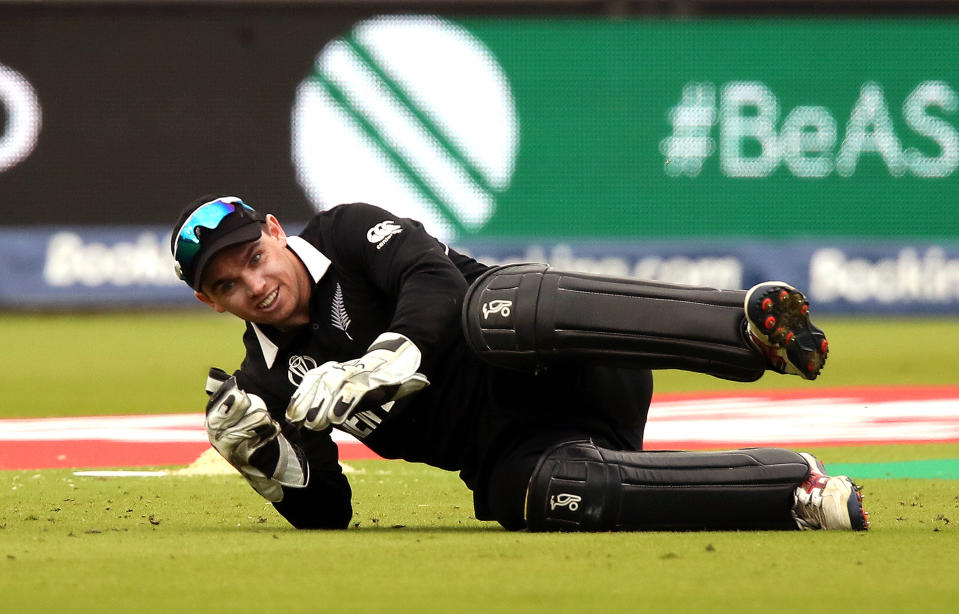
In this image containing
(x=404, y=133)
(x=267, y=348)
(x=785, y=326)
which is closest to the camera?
(x=785, y=326)

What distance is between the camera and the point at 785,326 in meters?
3.54

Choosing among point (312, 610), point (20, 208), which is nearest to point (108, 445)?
point (312, 610)

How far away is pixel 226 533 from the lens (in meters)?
3.88

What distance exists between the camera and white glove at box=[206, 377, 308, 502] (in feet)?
12.3

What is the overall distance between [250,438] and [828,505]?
1.51 meters

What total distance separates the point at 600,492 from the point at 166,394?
6.28 m

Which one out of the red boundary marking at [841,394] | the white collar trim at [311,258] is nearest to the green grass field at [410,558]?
the white collar trim at [311,258]

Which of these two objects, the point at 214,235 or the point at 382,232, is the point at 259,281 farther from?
the point at 382,232

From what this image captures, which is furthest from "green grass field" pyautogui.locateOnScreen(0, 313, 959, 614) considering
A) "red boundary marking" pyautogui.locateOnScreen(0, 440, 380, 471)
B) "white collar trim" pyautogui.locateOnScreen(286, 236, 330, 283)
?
"white collar trim" pyautogui.locateOnScreen(286, 236, 330, 283)

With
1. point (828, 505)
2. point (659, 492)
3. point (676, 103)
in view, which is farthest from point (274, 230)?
point (676, 103)

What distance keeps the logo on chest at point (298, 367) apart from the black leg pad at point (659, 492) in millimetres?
712

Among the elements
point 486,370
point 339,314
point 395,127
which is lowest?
point 486,370

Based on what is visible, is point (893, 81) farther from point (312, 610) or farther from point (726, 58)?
point (312, 610)

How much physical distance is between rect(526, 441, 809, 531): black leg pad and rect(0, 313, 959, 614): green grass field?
79 millimetres
